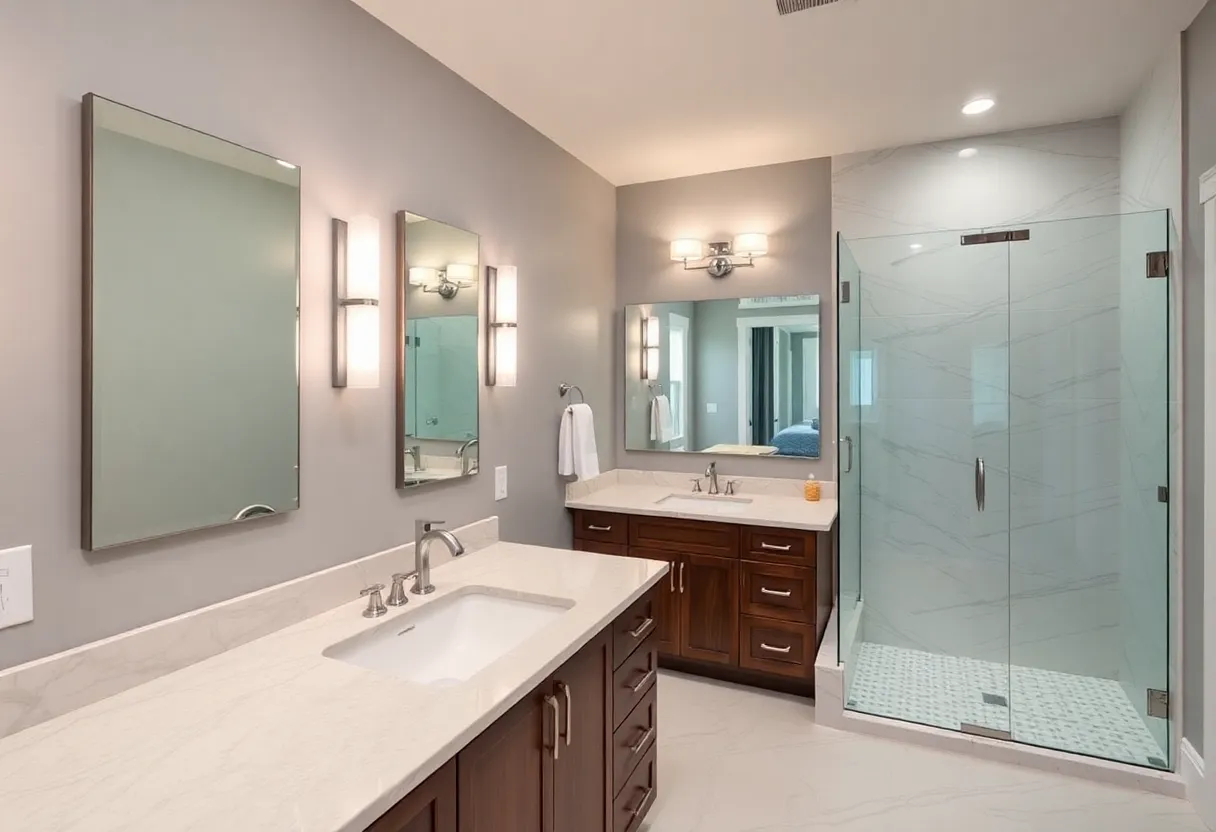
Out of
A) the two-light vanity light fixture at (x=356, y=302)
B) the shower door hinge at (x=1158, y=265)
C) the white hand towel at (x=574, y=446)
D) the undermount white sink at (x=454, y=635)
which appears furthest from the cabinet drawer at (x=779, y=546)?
the two-light vanity light fixture at (x=356, y=302)

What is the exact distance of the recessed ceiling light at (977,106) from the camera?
2706 millimetres

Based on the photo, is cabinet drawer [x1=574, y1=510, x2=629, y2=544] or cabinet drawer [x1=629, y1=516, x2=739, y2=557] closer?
cabinet drawer [x1=629, y1=516, x2=739, y2=557]

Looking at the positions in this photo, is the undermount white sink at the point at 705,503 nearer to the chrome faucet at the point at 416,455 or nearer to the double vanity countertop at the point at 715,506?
the double vanity countertop at the point at 715,506

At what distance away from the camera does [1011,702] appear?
2758mm

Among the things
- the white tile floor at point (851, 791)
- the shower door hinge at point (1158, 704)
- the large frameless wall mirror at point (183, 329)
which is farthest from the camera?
the shower door hinge at point (1158, 704)

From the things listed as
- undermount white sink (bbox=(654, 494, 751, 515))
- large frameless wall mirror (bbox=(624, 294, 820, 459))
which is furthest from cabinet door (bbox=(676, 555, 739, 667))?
large frameless wall mirror (bbox=(624, 294, 820, 459))

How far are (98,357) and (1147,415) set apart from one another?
3360 mm

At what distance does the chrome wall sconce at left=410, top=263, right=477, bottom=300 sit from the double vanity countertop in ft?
4.14

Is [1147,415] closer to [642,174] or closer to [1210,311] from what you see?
[1210,311]

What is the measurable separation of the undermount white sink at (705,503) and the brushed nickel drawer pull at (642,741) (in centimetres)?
122

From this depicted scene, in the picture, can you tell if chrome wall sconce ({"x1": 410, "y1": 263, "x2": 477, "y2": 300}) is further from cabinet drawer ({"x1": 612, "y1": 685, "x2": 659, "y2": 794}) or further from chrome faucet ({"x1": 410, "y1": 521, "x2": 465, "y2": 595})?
cabinet drawer ({"x1": 612, "y1": 685, "x2": 659, "y2": 794})

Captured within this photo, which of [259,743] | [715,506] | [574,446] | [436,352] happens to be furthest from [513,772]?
[715,506]

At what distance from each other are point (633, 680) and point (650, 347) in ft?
6.96

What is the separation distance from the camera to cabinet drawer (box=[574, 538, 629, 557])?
10.5ft
